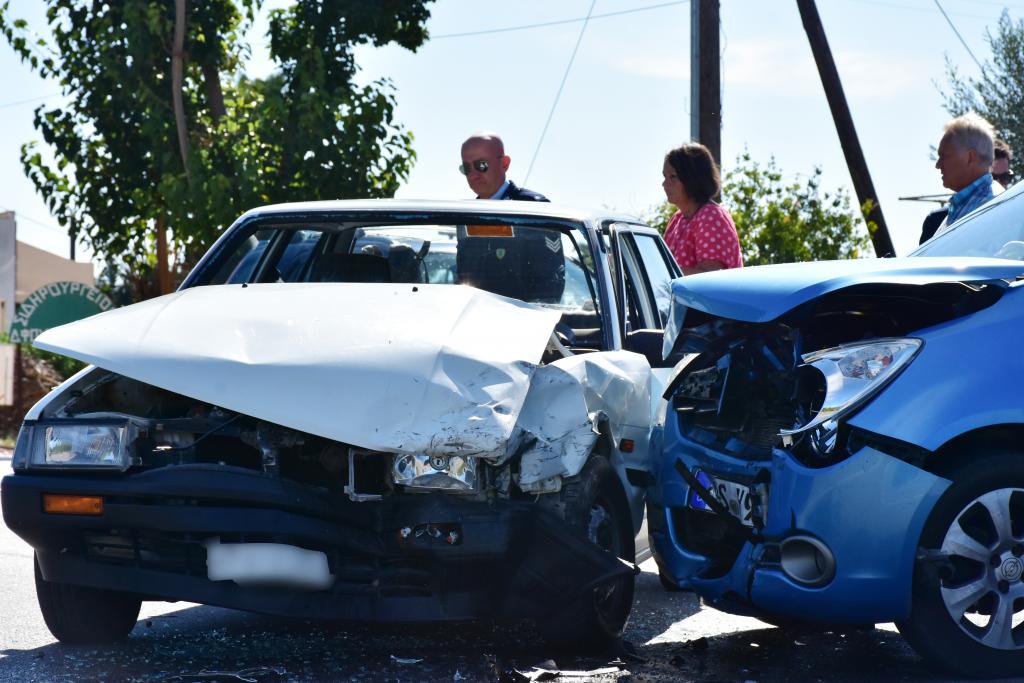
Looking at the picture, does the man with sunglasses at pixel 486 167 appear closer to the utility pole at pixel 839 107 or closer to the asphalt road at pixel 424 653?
the asphalt road at pixel 424 653

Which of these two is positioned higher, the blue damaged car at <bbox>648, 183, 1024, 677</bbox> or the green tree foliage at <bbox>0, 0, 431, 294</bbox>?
the green tree foliage at <bbox>0, 0, 431, 294</bbox>

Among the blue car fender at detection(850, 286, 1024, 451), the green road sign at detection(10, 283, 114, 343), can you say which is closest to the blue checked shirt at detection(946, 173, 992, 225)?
the blue car fender at detection(850, 286, 1024, 451)

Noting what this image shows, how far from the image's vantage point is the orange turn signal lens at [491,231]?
19.6ft

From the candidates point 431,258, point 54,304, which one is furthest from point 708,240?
point 54,304

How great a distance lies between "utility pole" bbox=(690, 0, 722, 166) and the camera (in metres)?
15.6

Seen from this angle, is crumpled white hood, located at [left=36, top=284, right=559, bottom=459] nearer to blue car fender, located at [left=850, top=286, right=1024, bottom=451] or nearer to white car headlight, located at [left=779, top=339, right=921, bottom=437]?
white car headlight, located at [left=779, top=339, right=921, bottom=437]

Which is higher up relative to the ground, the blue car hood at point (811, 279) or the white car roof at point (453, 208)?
the white car roof at point (453, 208)

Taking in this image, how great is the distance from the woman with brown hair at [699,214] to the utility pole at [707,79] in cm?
784

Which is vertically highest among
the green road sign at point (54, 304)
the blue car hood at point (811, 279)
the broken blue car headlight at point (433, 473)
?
the green road sign at point (54, 304)

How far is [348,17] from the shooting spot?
15867 millimetres

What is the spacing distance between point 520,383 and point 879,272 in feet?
4.06

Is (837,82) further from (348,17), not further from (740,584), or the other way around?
(740,584)

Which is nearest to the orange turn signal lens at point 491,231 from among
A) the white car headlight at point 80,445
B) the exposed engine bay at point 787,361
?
the exposed engine bay at point 787,361

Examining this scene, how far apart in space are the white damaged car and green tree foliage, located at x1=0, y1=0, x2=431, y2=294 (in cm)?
1077
